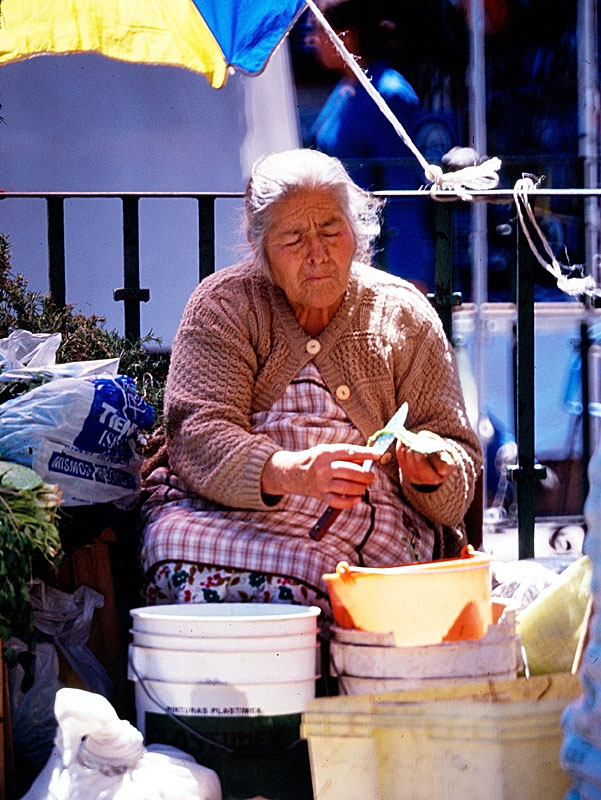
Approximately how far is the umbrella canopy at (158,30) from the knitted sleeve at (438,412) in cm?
143

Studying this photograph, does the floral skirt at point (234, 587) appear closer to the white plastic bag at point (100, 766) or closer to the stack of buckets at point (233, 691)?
the stack of buckets at point (233, 691)

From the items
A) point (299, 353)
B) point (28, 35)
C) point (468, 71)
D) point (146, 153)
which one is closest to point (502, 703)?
point (299, 353)

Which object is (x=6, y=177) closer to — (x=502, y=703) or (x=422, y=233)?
(x=422, y=233)

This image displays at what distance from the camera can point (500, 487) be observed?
5.18 meters

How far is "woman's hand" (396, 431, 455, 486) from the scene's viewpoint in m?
2.56

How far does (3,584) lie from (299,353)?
103 centimetres

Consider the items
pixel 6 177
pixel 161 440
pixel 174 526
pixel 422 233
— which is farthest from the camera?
pixel 422 233

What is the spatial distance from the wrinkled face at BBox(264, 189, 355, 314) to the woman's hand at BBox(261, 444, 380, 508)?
0.47m

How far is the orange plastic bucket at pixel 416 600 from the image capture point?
220cm

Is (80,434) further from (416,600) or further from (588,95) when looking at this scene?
(588,95)

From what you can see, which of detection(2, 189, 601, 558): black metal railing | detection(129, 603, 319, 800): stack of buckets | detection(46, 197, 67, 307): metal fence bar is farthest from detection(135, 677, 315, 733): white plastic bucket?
detection(46, 197, 67, 307): metal fence bar

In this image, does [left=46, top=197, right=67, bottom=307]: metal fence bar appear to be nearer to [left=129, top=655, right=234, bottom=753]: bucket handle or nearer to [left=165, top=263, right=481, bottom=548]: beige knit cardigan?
[left=165, top=263, right=481, bottom=548]: beige knit cardigan

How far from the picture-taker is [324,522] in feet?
8.11

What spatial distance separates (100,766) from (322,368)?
46.5 inches
